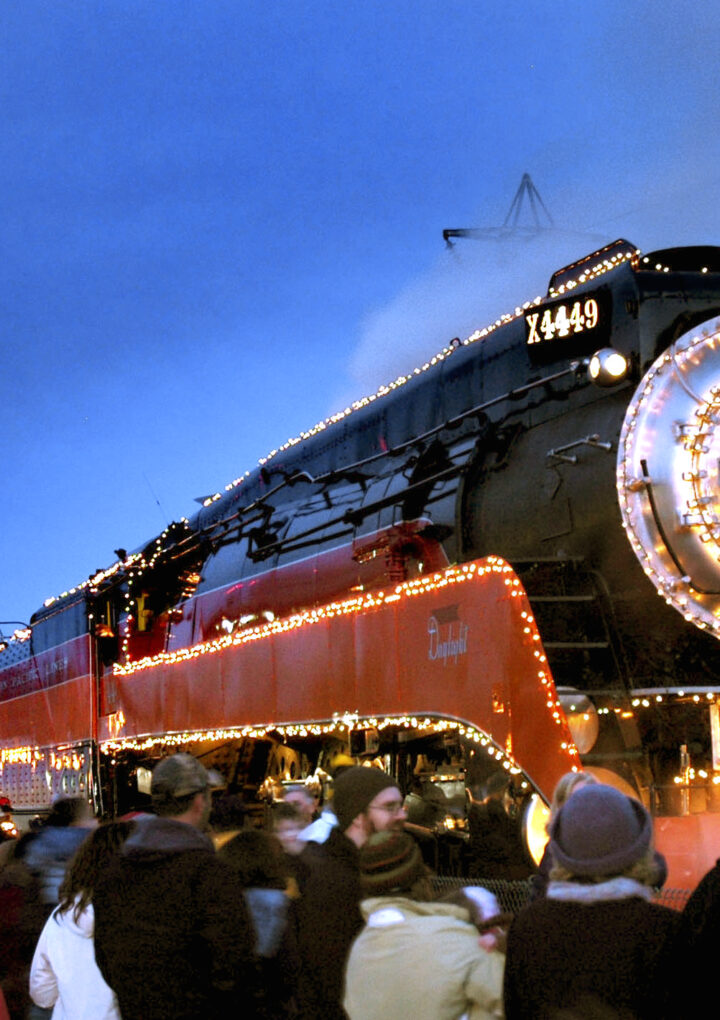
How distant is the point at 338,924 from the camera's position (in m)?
3.54

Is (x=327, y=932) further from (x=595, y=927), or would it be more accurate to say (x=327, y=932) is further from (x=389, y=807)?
(x=595, y=927)

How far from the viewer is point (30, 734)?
666 inches

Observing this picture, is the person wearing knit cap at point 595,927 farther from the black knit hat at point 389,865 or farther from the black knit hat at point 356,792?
the black knit hat at point 356,792

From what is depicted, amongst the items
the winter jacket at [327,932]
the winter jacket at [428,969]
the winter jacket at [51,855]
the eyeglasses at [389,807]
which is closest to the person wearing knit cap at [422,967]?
the winter jacket at [428,969]

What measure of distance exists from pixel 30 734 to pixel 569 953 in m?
15.5

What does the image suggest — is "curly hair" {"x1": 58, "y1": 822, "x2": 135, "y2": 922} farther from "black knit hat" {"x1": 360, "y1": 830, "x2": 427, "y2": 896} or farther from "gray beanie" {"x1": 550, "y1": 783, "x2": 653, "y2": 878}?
"gray beanie" {"x1": 550, "y1": 783, "x2": 653, "y2": 878}

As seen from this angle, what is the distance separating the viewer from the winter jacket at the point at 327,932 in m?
3.53

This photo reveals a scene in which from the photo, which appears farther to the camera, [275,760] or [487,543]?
[275,760]

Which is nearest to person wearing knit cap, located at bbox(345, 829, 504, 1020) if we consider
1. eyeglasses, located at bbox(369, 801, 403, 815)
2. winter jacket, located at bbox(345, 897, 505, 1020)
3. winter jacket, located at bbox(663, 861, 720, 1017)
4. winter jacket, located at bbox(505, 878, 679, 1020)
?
winter jacket, located at bbox(345, 897, 505, 1020)

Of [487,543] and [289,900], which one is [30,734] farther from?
[289,900]

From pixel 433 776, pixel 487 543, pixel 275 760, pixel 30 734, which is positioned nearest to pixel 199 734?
pixel 275 760

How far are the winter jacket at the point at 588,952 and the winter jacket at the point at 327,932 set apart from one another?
107cm

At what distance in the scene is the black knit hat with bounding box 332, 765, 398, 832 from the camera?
3.74 m

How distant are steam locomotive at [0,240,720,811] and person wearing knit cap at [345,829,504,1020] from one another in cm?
396
